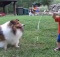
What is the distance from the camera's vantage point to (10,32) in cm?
498

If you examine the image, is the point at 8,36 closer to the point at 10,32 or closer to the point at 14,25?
the point at 10,32

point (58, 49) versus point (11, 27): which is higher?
point (11, 27)

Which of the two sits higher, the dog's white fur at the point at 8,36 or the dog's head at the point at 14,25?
the dog's head at the point at 14,25

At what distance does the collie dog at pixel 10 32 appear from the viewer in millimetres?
4973

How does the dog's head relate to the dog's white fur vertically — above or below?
above

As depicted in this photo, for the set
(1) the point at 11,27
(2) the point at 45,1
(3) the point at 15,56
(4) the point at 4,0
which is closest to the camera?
(3) the point at 15,56

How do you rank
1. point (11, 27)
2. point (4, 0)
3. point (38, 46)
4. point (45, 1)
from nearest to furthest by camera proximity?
point (11, 27) < point (38, 46) < point (4, 0) < point (45, 1)

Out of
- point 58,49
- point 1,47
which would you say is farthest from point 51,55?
point 1,47

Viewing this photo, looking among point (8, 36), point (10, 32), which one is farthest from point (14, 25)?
point (8, 36)

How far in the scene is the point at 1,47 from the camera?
527cm

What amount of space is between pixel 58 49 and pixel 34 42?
1096mm

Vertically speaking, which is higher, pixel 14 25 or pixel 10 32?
pixel 14 25

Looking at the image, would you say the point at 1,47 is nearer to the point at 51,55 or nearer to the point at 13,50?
the point at 13,50

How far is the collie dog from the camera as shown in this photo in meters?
4.97
